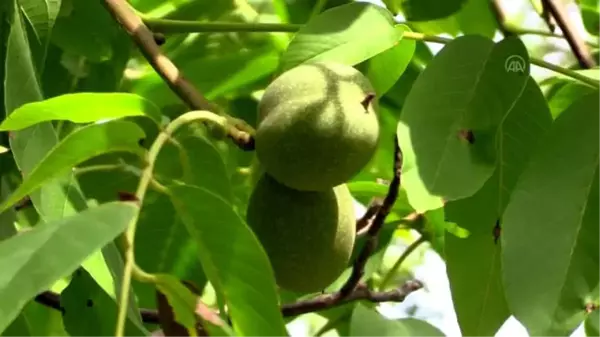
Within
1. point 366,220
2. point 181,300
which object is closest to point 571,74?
point 366,220

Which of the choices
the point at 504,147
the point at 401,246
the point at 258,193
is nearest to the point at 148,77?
the point at 258,193

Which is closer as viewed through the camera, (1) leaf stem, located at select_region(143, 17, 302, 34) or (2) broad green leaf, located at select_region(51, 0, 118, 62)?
(1) leaf stem, located at select_region(143, 17, 302, 34)

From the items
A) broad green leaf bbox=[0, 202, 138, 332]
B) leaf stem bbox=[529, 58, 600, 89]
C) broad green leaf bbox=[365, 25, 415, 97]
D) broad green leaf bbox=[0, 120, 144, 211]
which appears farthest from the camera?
broad green leaf bbox=[365, 25, 415, 97]

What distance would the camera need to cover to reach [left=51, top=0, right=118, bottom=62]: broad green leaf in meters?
1.07

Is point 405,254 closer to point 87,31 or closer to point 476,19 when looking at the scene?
point 476,19

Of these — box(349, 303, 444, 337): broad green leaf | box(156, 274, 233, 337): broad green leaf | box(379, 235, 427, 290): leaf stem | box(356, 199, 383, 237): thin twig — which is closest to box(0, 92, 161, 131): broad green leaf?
box(156, 274, 233, 337): broad green leaf

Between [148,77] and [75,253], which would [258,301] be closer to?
[75,253]

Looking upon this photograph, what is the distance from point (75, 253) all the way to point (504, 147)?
0.47m

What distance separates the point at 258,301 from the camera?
722 millimetres

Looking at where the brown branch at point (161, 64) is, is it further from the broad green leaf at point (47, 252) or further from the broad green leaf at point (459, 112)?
the broad green leaf at point (47, 252)

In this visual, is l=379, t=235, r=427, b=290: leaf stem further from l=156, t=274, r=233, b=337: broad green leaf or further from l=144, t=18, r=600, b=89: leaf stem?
l=156, t=274, r=233, b=337: broad green leaf

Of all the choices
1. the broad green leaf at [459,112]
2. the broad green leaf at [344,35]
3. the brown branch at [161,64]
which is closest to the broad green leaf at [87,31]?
the brown branch at [161,64]

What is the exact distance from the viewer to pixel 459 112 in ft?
2.80

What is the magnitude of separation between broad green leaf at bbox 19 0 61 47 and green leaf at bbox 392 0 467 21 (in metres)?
0.37
